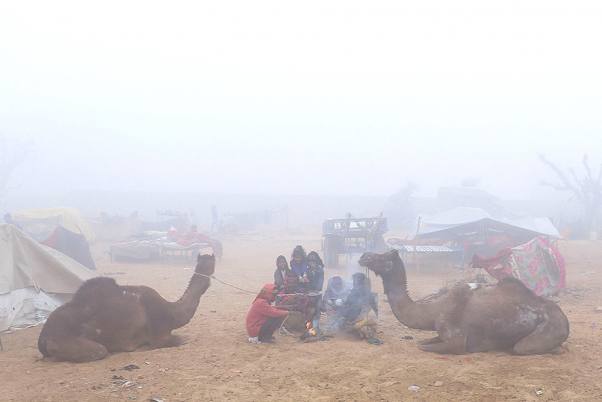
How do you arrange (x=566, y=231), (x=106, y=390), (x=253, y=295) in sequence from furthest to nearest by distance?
(x=566, y=231), (x=253, y=295), (x=106, y=390)

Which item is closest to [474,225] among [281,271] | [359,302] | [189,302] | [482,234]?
[482,234]

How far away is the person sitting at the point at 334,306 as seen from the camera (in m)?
8.99

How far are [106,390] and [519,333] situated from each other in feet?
18.5

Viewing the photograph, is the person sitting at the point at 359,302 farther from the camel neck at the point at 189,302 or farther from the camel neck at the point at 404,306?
the camel neck at the point at 189,302

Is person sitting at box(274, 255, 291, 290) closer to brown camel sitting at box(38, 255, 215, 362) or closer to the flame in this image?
the flame

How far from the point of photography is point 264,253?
2533 centimetres

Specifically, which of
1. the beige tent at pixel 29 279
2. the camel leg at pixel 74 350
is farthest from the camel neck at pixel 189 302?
the beige tent at pixel 29 279

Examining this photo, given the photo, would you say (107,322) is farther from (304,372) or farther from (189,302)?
(304,372)

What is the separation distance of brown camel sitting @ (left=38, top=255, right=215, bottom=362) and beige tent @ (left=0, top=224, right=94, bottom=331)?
2.62 meters

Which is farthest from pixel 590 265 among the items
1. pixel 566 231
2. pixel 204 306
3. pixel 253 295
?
pixel 204 306

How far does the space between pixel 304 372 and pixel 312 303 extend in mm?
2308

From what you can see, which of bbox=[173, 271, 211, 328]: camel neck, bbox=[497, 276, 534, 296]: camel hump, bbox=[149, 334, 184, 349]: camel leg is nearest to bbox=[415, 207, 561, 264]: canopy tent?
bbox=[497, 276, 534, 296]: camel hump

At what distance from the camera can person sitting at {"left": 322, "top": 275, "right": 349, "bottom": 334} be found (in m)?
8.99

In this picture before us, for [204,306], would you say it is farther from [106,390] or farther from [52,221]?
[52,221]
